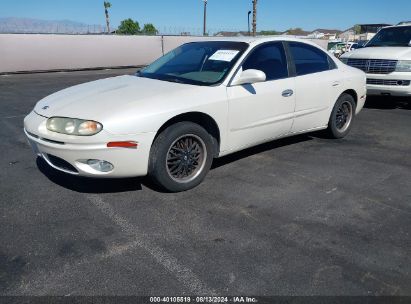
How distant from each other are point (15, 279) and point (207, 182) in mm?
2135

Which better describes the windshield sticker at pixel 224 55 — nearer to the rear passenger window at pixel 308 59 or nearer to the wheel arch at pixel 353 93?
the rear passenger window at pixel 308 59

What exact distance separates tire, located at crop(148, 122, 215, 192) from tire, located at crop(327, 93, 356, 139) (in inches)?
94.2

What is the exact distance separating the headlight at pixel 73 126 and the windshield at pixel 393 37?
308 inches

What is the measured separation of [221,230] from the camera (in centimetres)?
312

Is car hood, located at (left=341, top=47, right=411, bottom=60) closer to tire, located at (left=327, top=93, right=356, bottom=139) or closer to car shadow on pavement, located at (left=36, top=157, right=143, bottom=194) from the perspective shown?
tire, located at (left=327, top=93, right=356, bottom=139)

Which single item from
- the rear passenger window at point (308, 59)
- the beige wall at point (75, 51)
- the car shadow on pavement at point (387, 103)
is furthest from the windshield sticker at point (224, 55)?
the beige wall at point (75, 51)

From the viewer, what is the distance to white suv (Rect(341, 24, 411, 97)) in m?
7.71

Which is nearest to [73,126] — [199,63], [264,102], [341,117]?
[199,63]

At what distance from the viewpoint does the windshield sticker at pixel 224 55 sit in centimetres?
423

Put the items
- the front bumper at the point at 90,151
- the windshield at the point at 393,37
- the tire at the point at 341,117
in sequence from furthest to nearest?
the windshield at the point at 393,37 → the tire at the point at 341,117 → the front bumper at the point at 90,151

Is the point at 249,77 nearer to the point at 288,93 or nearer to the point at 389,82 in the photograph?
the point at 288,93

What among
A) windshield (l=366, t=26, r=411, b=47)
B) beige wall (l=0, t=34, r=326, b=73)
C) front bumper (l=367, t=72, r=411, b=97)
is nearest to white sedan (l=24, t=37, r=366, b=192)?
front bumper (l=367, t=72, r=411, b=97)

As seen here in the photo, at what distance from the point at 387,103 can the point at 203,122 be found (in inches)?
270

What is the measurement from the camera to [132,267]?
8.66 feet
